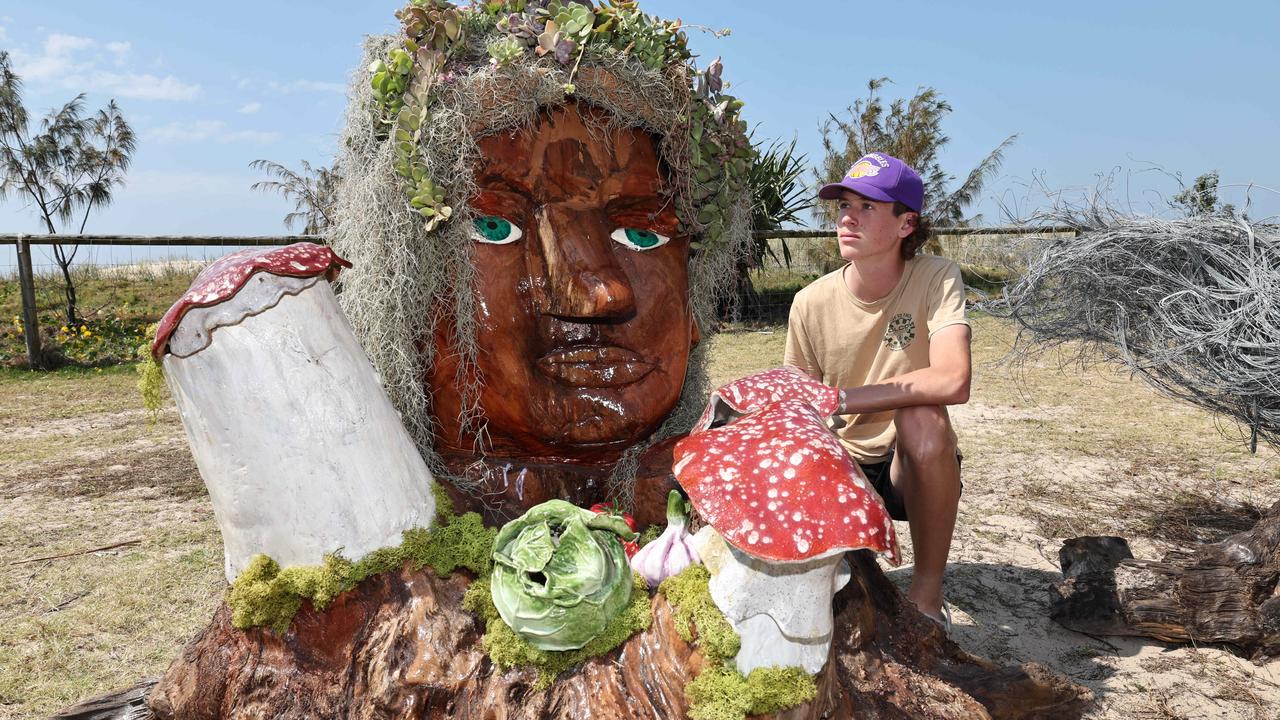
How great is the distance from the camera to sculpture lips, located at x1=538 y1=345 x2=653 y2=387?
2070 mm

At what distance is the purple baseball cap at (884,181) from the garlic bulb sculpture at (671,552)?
113 centimetres

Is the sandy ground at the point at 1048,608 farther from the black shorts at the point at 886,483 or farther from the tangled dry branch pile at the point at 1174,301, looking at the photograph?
the tangled dry branch pile at the point at 1174,301

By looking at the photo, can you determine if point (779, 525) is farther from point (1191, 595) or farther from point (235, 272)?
point (1191, 595)

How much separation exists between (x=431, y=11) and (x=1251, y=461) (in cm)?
498

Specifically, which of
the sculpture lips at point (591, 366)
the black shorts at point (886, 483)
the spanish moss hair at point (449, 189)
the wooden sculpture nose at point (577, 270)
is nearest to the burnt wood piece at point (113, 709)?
the spanish moss hair at point (449, 189)

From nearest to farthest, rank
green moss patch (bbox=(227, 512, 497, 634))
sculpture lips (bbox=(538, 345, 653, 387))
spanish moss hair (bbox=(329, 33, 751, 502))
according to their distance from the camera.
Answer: green moss patch (bbox=(227, 512, 497, 634)) → spanish moss hair (bbox=(329, 33, 751, 502)) → sculpture lips (bbox=(538, 345, 653, 387))

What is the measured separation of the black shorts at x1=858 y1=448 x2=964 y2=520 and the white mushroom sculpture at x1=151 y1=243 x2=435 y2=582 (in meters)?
1.64

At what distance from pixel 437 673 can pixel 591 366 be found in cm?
80

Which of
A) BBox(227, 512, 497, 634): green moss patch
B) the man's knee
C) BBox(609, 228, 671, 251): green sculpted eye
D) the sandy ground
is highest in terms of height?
BBox(609, 228, 671, 251): green sculpted eye

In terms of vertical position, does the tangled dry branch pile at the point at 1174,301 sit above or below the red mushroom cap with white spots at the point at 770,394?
above

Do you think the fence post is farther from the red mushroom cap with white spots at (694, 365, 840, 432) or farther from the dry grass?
the red mushroom cap with white spots at (694, 365, 840, 432)

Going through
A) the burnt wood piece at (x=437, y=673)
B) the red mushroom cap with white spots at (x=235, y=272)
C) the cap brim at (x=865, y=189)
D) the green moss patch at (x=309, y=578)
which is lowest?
the burnt wood piece at (x=437, y=673)

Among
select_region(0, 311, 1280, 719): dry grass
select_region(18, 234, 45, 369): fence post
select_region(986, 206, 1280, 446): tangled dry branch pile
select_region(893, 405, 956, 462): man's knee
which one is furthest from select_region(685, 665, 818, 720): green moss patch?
select_region(18, 234, 45, 369): fence post

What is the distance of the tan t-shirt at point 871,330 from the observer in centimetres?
251
